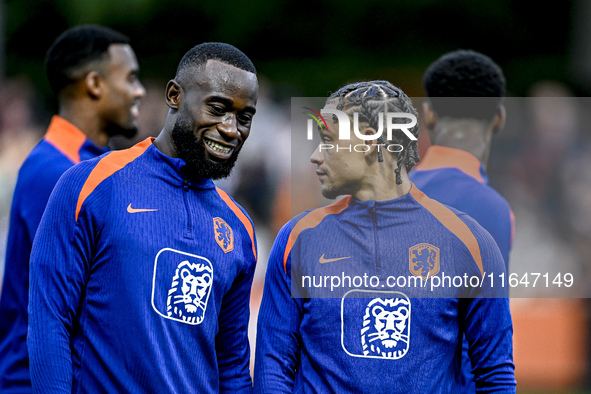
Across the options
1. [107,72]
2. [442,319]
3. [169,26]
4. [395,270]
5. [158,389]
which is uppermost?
[169,26]

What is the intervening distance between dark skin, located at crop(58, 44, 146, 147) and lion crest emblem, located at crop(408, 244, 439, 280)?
1953 millimetres

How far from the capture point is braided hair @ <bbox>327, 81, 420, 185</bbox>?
2.43 meters

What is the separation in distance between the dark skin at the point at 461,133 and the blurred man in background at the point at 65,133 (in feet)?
5.25

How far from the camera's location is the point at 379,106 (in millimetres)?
2432

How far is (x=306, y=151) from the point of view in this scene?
2.59 meters

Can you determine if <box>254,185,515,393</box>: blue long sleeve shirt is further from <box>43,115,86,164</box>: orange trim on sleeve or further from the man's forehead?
<box>43,115,86,164</box>: orange trim on sleeve

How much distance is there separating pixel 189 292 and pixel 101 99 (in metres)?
1.65

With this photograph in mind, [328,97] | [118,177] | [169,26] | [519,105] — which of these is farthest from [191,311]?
[169,26]

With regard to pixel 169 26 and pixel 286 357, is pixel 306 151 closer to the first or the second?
pixel 286 357

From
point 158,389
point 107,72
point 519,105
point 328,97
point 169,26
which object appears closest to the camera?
point 158,389

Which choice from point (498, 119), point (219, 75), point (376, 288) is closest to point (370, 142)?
point (376, 288)

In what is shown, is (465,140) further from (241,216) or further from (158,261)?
(158,261)

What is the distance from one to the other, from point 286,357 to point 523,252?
6.09ft

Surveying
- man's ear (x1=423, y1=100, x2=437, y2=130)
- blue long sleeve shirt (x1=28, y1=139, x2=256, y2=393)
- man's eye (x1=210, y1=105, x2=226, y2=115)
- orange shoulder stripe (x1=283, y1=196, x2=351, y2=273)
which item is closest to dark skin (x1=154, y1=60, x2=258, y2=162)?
man's eye (x1=210, y1=105, x2=226, y2=115)
